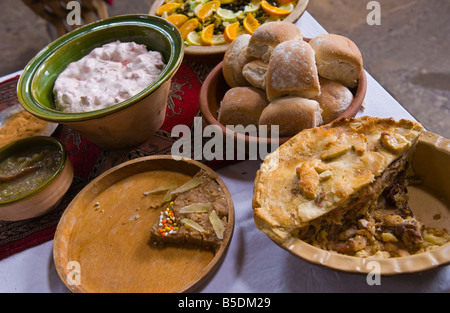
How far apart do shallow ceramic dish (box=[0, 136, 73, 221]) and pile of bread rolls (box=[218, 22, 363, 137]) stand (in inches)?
23.2

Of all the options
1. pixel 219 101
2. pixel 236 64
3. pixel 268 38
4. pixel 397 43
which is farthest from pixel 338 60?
pixel 397 43

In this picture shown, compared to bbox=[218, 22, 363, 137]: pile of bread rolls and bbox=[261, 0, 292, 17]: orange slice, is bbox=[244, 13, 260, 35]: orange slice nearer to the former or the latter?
bbox=[261, 0, 292, 17]: orange slice

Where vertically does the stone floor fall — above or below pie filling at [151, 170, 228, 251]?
below

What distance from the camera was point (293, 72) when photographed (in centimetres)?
117

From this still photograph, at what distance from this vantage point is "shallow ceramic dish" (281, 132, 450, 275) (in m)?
0.80

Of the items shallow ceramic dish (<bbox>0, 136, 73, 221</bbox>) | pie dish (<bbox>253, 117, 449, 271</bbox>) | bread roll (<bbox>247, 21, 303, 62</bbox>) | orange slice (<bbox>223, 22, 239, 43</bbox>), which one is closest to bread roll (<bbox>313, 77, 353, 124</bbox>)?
pie dish (<bbox>253, 117, 449, 271</bbox>)

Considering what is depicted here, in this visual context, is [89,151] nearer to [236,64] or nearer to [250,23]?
[236,64]

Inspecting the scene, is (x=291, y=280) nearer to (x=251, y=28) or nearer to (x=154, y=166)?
(x=154, y=166)

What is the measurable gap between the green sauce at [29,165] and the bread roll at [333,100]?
0.95 m

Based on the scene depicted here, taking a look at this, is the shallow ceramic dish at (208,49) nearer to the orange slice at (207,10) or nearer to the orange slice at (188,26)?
the orange slice at (188,26)

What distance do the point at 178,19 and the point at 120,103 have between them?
904mm

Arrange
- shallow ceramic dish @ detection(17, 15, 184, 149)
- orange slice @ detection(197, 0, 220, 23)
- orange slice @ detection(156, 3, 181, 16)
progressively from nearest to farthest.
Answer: shallow ceramic dish @ detection(17, 15, 184, 149) < orange slice @ detection(197, 0, 220, 23) < orange slice @ detection(156, 3, 181, 16)

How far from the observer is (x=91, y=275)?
3.61 ft
